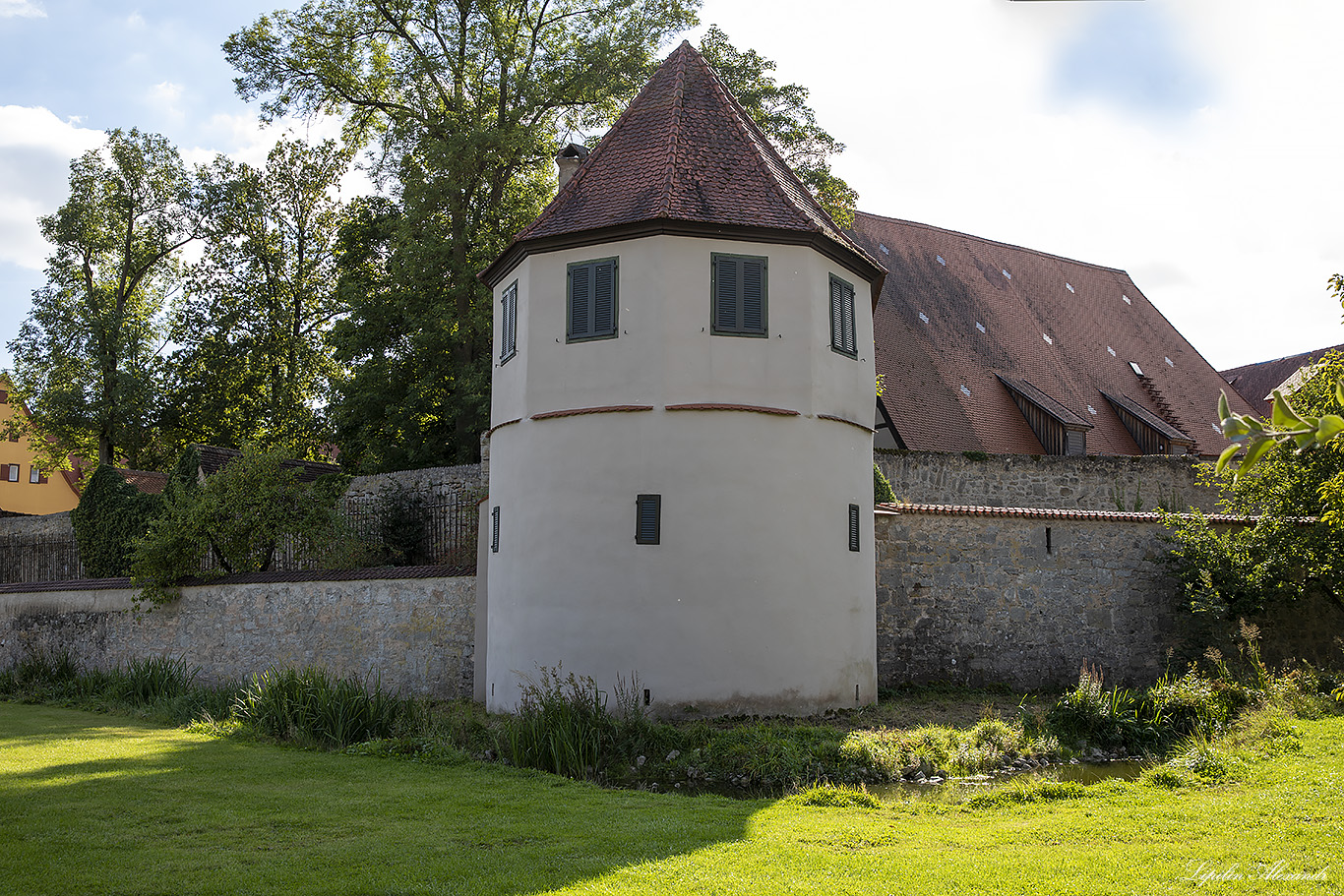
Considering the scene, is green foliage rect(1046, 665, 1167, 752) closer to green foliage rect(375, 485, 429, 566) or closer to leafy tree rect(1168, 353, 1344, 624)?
leafy tree rect(1168, 353, 1344, 624)

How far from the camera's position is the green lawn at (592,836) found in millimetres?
5988

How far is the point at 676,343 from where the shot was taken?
1335cm

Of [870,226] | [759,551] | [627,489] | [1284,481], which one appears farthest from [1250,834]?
[870,226]

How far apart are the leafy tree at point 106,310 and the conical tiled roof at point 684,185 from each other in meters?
19.6

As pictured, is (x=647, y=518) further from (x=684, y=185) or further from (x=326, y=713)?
(x=684, y=185)

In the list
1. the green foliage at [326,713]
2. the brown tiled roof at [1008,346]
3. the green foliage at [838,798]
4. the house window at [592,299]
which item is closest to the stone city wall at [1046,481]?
the brown tiled roof at [1008,346]

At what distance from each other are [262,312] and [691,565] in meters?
23.9

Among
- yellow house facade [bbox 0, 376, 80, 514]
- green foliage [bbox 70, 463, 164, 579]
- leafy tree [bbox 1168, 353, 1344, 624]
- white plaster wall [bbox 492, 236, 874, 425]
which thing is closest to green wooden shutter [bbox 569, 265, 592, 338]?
white plaster wall [bbox 492, 236, 874, 425]

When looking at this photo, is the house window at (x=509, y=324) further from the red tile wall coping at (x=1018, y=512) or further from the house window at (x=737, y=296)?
the red tile wall coping at (x=1018, y=512)

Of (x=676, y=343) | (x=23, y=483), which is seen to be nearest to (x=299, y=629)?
(x=676, y=343)

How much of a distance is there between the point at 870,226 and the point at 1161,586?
50.6ft

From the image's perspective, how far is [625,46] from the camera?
23281mm

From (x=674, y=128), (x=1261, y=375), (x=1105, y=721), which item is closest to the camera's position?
(x=1105, y=721)

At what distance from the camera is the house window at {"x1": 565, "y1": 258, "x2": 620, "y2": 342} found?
1364 cm
